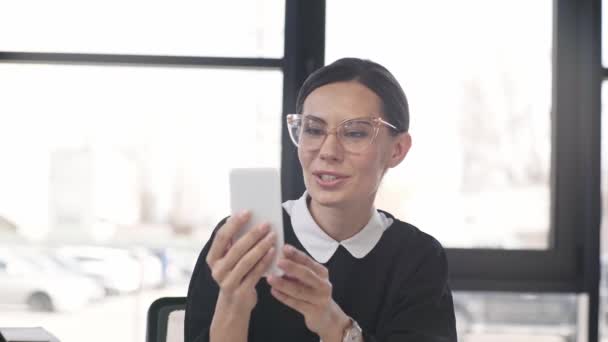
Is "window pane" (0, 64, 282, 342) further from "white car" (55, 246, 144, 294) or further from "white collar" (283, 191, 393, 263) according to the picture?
"white collar" (283, 191, 393, 263)

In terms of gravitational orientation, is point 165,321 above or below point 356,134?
below

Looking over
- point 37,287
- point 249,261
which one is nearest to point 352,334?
point 249,261

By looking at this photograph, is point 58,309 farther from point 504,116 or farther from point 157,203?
point 504,116

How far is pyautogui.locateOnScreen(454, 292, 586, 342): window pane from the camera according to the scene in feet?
9.46

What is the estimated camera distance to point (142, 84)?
2928mm

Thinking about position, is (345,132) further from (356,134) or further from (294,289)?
(294,289)

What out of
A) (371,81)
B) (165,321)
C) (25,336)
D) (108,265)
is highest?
(371,81)

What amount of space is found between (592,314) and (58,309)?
2.09 meters

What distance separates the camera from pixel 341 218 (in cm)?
143

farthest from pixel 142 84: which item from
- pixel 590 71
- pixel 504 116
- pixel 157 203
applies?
pixel 590 71

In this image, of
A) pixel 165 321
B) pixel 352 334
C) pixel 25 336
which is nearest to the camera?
pixel 25 336

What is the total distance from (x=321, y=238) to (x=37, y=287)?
193 cm

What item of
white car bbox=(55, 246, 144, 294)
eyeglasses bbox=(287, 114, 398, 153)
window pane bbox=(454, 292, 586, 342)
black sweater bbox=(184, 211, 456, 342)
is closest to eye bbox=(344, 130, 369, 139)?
eyeglasses bbox=(287, 114, 398, 153)

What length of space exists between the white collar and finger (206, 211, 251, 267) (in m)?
0.28
